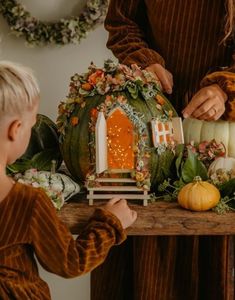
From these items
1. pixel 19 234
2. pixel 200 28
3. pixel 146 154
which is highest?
pixel 200 28

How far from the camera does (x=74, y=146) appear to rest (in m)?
1.49

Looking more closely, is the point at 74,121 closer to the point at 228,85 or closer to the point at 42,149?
the point at 42,149

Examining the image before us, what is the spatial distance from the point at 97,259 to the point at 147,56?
2.17 ft

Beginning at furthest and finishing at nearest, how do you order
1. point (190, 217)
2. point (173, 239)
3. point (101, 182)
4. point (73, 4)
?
point (73, 4), point (173, 239), point (101, 182), point (190, 217)

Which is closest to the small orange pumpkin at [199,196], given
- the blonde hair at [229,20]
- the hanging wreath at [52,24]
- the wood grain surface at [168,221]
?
the wood grain surface at [168,221]

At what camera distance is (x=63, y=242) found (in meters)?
1.21

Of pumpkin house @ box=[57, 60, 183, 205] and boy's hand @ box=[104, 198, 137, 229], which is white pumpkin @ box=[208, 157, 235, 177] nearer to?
pumpkin house @ box=[57, 60, 183, 205]

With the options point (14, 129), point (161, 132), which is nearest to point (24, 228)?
point (14, 129)

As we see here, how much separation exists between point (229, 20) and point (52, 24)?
145cm

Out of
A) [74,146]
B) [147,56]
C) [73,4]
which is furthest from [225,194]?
[73,4]

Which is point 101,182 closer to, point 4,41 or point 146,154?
point 146,154

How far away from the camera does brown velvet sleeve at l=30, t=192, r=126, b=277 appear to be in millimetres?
1201

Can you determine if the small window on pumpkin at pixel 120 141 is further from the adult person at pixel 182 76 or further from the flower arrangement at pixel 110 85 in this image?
the adult person at pixel 182 76

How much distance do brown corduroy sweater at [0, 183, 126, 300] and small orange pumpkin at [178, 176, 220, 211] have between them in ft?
0.72
